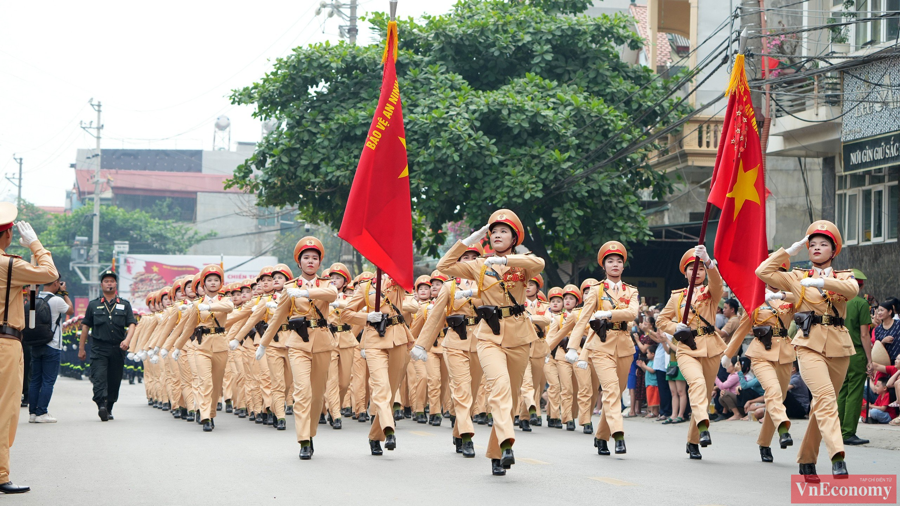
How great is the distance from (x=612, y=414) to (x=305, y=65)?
47.4 feet

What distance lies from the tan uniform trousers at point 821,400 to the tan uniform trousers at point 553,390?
6.97 m

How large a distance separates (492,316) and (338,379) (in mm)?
5989

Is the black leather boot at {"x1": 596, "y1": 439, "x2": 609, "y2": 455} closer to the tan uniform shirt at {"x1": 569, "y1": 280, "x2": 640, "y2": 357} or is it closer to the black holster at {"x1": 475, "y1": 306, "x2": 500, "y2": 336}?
the tan uniform shirt at {"x1": 569, "y1": 280, "x2": 640, "y2": 357}

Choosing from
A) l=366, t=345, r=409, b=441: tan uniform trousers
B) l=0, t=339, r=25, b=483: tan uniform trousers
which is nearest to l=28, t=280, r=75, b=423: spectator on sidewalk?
l=366, t=345, r=409, b=441: tan uniform trousers

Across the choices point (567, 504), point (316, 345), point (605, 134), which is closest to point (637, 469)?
point (567, 504)

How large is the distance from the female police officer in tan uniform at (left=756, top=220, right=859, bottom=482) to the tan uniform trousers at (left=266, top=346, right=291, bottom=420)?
6653 mm

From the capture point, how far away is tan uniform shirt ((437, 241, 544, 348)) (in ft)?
30.8

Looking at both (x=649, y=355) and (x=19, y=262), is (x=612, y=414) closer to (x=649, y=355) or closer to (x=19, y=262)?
(x=19, y=262)

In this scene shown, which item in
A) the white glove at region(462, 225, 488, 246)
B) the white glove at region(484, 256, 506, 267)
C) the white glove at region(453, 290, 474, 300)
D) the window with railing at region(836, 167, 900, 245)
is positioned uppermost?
the window with railing at region(836, 167, 900, 245)

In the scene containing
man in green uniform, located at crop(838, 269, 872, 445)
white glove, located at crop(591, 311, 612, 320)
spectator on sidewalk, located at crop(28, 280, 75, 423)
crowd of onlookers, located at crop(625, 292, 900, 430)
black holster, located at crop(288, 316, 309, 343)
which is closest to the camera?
black holster, located at crop(288, 316, 309, 343)

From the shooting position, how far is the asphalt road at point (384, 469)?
803cm

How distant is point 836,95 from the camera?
19.3 meters

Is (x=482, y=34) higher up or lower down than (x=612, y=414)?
higher up

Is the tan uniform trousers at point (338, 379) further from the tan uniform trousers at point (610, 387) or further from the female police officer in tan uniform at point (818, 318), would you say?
the female police officer in tan uniform at point (818, 318)
